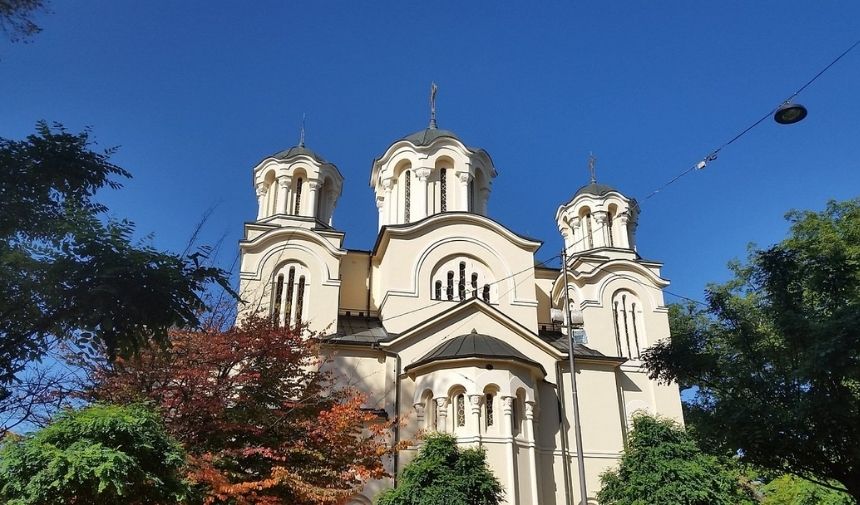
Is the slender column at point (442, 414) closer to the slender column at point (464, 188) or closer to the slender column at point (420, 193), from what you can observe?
the slender column at point (420, 193)

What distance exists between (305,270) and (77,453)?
44.1ft

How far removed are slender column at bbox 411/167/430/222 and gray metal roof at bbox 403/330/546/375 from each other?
582cm

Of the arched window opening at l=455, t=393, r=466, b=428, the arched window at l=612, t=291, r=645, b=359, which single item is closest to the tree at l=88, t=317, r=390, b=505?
the arched window opening at l=455, t=393, r=466, b=428

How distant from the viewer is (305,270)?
2112 cm

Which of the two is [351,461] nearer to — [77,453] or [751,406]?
[77,453]

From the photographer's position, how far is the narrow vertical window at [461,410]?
17.5 meters

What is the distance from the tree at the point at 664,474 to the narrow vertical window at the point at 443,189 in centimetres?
1054

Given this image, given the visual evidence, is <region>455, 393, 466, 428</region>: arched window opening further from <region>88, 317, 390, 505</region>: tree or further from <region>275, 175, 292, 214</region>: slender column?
<region>275, 175, 292, 214</region>: slender column

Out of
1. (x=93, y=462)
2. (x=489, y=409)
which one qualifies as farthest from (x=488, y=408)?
(x=93, y=462)

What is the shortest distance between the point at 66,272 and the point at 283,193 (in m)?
16.6

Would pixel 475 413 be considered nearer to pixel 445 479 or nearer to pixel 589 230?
pixel 445 479

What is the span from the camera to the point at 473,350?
→ 1798 centimetres

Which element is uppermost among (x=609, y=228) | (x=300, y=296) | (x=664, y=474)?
(x=609, y=228)

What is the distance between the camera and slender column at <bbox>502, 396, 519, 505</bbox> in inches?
651
